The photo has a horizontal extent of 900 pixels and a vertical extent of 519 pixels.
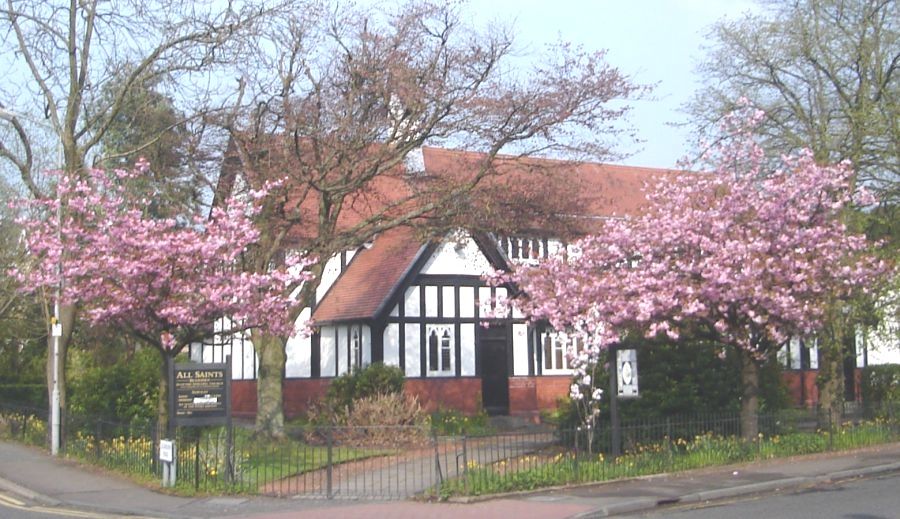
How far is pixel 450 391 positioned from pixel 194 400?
13276mm

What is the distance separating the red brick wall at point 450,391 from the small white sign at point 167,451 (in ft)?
40.6

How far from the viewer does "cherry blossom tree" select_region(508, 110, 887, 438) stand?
16.7m

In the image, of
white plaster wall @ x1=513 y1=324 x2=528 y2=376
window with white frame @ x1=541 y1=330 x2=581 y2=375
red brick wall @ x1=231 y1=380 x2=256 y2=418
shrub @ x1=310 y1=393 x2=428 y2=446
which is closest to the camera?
shrub @ x1=310 y1=393 x2=428 y2=446

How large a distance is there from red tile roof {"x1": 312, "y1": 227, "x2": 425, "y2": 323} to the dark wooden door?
327cm

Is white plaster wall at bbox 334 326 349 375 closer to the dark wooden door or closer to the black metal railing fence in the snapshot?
the dark wooden door

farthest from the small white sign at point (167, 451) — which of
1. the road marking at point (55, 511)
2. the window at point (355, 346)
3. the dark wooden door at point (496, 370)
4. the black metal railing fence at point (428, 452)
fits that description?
the dark wooden door at point (496, 370)

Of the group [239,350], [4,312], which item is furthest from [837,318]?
[4,312]

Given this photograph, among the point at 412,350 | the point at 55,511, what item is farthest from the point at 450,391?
the point at 55,511

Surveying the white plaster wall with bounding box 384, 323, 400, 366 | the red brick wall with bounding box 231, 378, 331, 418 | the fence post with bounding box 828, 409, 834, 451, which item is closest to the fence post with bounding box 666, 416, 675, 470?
the fence post with bounding box 828, 409, 834, 451

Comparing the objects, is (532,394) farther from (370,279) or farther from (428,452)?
(428,452)

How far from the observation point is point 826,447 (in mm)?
19656

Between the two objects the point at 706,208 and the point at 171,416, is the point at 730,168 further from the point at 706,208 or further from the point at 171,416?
the point at 171,416

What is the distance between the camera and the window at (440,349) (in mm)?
28812

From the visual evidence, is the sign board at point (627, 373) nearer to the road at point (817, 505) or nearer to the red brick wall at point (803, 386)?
the road at point (817, 505)
